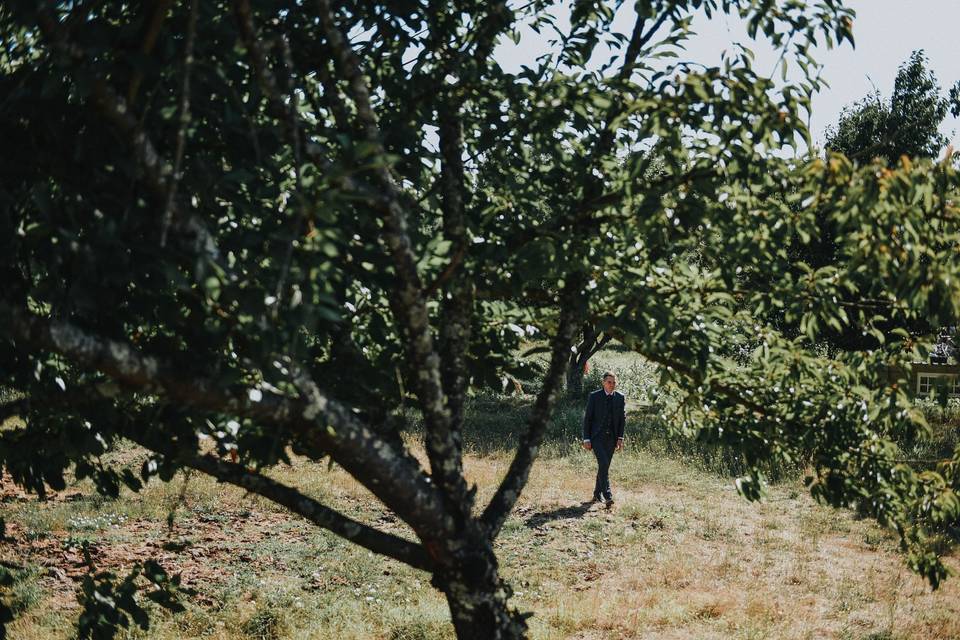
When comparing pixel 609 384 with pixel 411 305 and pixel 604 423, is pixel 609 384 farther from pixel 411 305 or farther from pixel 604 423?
pixel 411 305

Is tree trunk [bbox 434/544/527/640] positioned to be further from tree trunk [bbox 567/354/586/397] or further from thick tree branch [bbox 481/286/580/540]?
tree trunk [bbox 567/354/586/397]

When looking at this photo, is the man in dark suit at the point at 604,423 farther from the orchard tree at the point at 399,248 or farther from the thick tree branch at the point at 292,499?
the thick tree branch at the point at 292,499

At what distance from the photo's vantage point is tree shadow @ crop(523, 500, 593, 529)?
41.6ft

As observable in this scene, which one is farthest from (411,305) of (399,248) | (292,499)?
(292,499)

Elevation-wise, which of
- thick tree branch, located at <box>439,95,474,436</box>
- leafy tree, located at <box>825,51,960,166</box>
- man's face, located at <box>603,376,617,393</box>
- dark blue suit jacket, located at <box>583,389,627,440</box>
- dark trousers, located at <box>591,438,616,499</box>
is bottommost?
dark trousers, located at <box>591,438,616,499</box>

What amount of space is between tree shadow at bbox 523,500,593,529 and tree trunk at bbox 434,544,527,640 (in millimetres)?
8757

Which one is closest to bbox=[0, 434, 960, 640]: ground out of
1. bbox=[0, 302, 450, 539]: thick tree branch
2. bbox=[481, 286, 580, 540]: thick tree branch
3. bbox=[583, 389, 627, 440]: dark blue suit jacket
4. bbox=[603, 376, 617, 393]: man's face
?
bbox=[583, 389, 627, 440]: dark blue suit jacket

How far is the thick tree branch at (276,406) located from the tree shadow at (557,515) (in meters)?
9.23

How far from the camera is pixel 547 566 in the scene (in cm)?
1073

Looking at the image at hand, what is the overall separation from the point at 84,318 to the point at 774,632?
789 cm

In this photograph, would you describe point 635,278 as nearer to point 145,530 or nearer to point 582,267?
point 582,267

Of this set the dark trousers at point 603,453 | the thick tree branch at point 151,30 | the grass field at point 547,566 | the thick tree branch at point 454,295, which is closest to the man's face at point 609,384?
the dark trousers at point 603,453

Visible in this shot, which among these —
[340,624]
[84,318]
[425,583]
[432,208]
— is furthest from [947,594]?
[84,318]

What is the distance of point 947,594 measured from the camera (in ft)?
32.0
